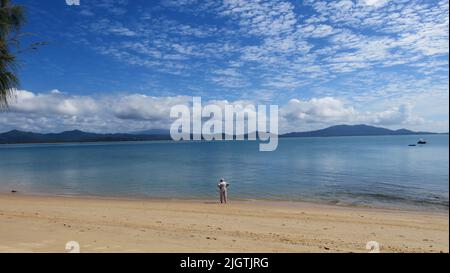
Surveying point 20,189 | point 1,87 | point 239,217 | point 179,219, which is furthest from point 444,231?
point 20,189

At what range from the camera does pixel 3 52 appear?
986cm

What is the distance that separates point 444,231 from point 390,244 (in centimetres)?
503

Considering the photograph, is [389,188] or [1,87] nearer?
[1,87]

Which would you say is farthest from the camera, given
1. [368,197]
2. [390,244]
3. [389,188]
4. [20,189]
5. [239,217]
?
[20,189]
